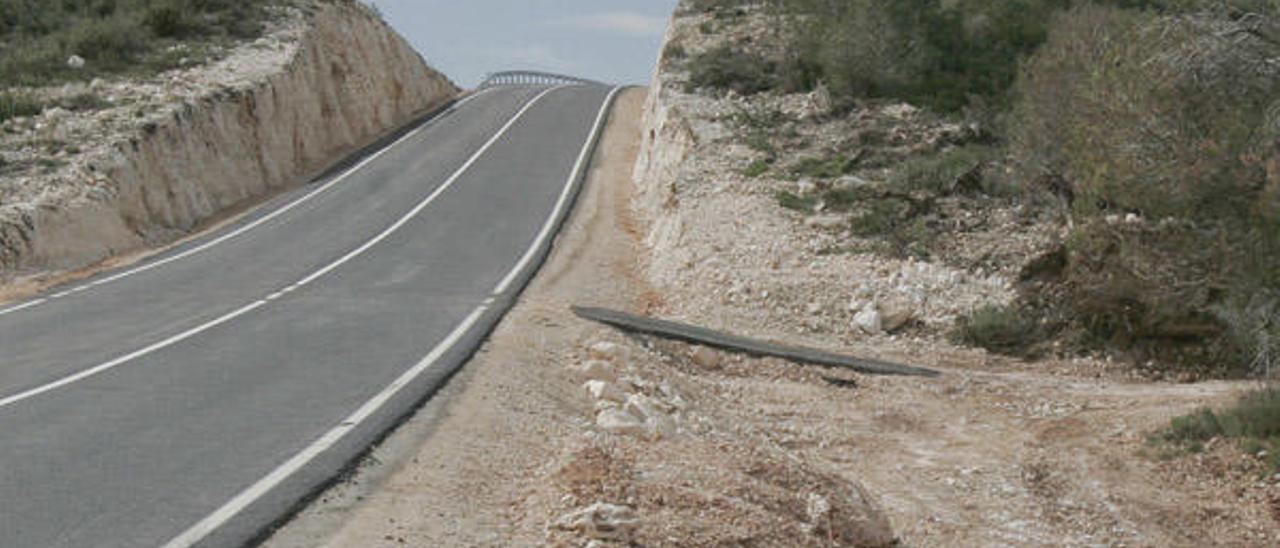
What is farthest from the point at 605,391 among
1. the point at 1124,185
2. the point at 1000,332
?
the point at 1000,332

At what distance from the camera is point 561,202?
93.4ft

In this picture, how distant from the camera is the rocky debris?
700cm

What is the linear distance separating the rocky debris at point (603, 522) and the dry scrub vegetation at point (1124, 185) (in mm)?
7517

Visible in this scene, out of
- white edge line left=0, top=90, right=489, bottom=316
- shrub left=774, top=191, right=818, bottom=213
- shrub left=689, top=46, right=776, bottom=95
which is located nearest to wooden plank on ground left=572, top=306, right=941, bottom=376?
shrub left=774, top=191, right=818, bottom=213

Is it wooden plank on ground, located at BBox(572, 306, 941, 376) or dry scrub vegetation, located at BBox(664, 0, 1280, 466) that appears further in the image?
wooden plank on ground, located at BBox(572, 306, 941, 376)

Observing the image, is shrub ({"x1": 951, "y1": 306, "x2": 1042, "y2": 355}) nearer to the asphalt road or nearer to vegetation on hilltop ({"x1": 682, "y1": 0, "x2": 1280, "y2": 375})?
vegetation on hilltop ({"x1": 682, "y1": 0, "x2": 1280, "y2": 375})

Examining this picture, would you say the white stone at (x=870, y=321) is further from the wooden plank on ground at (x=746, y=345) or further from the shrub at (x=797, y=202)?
the shrub at (x=797, y=202)

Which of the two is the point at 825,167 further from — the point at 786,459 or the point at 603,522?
the point at 603,522

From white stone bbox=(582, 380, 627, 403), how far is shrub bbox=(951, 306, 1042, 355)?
21.3 ft

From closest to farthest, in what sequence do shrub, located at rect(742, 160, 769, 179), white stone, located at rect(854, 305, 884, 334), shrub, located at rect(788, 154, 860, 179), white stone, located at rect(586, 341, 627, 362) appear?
white stone, located at rect(586, 341, 627, 362)
white stone, located at rect(854, 305, 884, 334)
shrub, located at rect(788, 154, 860, 179)
shrub, located at rect(742, 160, 769, 179)

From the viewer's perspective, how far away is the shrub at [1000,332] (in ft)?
53.3

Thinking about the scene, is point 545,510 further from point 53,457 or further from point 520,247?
point 520,247

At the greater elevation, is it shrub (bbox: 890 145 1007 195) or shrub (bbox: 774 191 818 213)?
shrub (bbox: 890 145 1007 195)

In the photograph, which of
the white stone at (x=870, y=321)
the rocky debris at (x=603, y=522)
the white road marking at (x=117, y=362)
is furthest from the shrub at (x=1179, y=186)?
the white road marking at (x=117, y=362)
